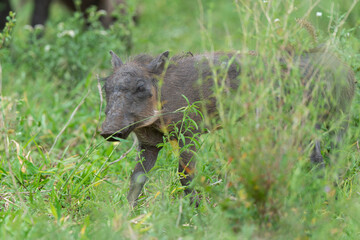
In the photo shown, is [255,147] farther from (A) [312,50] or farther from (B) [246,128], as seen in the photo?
(A) [312,50]

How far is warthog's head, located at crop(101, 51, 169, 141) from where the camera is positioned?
402cm

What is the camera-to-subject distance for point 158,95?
13.9 feet

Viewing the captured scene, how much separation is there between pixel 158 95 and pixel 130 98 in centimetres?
22

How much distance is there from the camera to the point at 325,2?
21.0ft

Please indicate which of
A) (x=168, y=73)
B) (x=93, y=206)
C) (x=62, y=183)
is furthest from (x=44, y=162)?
(x=168, y=73)

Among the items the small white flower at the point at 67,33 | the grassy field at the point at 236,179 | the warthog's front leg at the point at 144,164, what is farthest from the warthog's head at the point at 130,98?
the small white flower at the point at 67,33

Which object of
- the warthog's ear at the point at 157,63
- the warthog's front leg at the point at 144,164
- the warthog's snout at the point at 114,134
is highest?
the warthog's ear at the point at 157,63

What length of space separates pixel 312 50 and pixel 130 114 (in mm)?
1479

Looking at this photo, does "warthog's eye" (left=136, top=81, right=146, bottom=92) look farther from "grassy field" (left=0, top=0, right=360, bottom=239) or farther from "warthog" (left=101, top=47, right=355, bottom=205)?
"grassy field" (left=0, top=0, right=360, bottom=239)

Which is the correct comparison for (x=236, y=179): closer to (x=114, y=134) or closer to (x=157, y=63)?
(x=114, y=134)

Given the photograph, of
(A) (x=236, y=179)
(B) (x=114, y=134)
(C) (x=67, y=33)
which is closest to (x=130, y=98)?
(B) (x=114, y=134)

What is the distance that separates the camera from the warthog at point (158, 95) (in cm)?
407

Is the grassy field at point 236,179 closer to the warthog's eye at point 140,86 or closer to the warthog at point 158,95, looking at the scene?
the warthog at point 158,95

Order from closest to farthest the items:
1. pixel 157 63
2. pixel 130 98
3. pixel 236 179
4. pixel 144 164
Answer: pixel 236 179 → pixel 130 98 → pixel 157 63 → pixel 144 164
